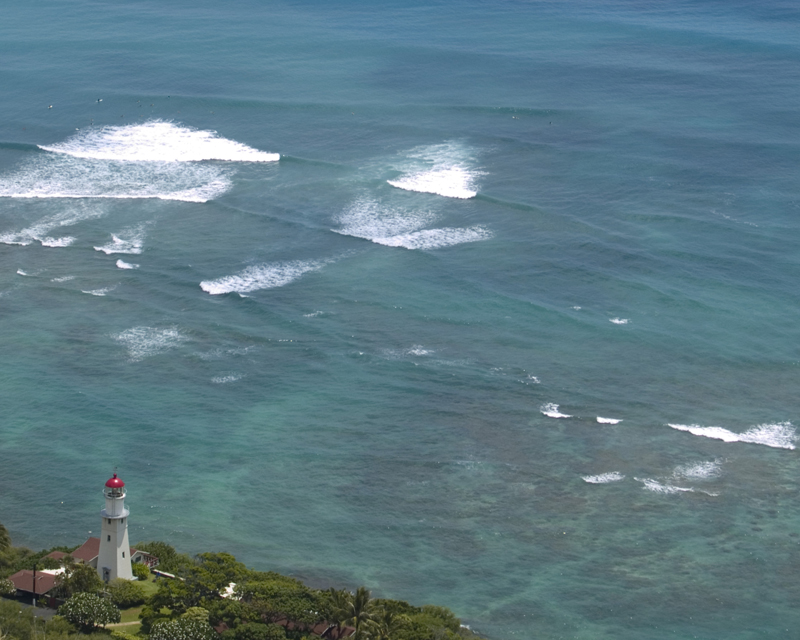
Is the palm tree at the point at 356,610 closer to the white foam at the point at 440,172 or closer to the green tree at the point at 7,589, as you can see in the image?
the green tree at the point at 7,589

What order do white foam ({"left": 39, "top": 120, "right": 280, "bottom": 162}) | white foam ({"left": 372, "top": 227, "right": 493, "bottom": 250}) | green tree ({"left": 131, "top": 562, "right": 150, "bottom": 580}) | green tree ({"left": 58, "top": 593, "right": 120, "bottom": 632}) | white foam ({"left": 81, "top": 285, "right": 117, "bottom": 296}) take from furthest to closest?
white foam ({"left": 39, "top": 120, "right": 280, "bottom": 162}) < white foam ({"left": 372, "top": 227, "right": 493, "bottom": 250}) < white foam ({"left": 81, "top": 285, "right": 117, "bottom": 296}) < green tree ({"left": 131, "top": 562, "right": 150, "bottom": 580}) < green tree ({"left": 58, "top": 593, "right": 120, "bottom": 632})

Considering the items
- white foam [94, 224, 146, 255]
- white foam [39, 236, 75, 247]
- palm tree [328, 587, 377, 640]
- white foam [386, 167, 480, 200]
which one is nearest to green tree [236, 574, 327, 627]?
palm tree [328, 587, 377, 640]

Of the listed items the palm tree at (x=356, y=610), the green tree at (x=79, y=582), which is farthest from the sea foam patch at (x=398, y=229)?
the palm tree at (x=356, y=610)

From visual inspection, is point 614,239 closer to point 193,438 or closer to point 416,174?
point 416,174

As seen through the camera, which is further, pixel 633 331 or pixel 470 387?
pixel 633 331

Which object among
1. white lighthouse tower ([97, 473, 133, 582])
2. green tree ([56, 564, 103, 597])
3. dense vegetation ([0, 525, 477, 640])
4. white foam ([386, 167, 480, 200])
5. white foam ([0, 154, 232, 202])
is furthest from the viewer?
white foam ([0, 154, 232, 202])

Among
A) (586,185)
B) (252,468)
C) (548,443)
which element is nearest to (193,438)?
(252,468)

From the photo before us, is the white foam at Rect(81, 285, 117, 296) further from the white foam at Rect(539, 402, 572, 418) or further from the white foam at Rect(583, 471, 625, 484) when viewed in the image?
the white foam at Rect(583, 471, 625, 484)

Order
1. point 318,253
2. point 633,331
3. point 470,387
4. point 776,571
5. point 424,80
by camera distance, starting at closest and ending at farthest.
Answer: point 776,571, point 470,387, point 633,331, point 318,253, point 424,80
